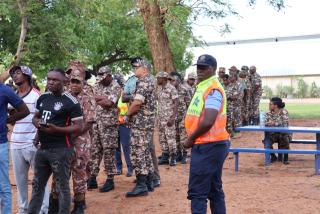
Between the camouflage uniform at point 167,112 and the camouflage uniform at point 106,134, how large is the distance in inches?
93.1

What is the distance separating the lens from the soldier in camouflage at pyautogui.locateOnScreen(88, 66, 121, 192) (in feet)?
23.5

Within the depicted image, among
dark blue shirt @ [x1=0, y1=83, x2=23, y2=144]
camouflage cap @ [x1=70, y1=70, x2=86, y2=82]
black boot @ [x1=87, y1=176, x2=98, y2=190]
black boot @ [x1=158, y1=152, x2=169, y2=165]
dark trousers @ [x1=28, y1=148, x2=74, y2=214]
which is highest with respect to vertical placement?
camouflage cap @ [x1=70, y1=70, x2=86, y2=82]

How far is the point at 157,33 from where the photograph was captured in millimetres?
15227

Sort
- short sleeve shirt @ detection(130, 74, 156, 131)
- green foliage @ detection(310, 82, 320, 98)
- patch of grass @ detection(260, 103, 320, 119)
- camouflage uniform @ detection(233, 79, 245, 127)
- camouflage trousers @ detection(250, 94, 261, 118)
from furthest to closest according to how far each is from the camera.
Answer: green foliage @ detection(310, 82, 320, 98) < patch of grass @ detection(260, 103, 320, 119) < camouflage trousers @ detection(250, 94, 261, 118) < camouflage uniform @ detection(233, 79, 245, 127) < short sleeve shirt @ detection(130, 74, 156, 131)

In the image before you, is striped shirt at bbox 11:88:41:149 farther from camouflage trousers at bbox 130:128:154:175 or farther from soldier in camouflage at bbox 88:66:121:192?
camouflage trousers at bbox 130:128:154:175

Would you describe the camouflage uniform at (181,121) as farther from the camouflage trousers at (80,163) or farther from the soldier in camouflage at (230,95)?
the camouflage trousers at (80,163)

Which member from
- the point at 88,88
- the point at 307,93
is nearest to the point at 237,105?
the point at 88,88

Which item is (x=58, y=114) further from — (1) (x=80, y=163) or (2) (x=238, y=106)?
(2) (x=238, y=106)

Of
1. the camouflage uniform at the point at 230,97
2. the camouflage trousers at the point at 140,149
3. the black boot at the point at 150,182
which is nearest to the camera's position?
the camouflage trousers at the point at 140,149

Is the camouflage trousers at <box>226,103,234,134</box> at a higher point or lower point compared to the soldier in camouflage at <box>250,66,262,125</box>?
lower

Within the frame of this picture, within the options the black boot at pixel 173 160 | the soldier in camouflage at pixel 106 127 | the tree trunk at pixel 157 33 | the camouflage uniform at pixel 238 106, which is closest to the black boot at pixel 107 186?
the soldier in camouflage at pixel 106 127

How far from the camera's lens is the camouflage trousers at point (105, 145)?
718 cm

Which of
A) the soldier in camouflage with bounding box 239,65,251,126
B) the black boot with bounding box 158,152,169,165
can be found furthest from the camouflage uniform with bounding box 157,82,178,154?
the soldier in camouflage with bounding box 239,65,251,126

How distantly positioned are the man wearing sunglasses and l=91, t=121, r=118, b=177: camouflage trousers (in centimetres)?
237
